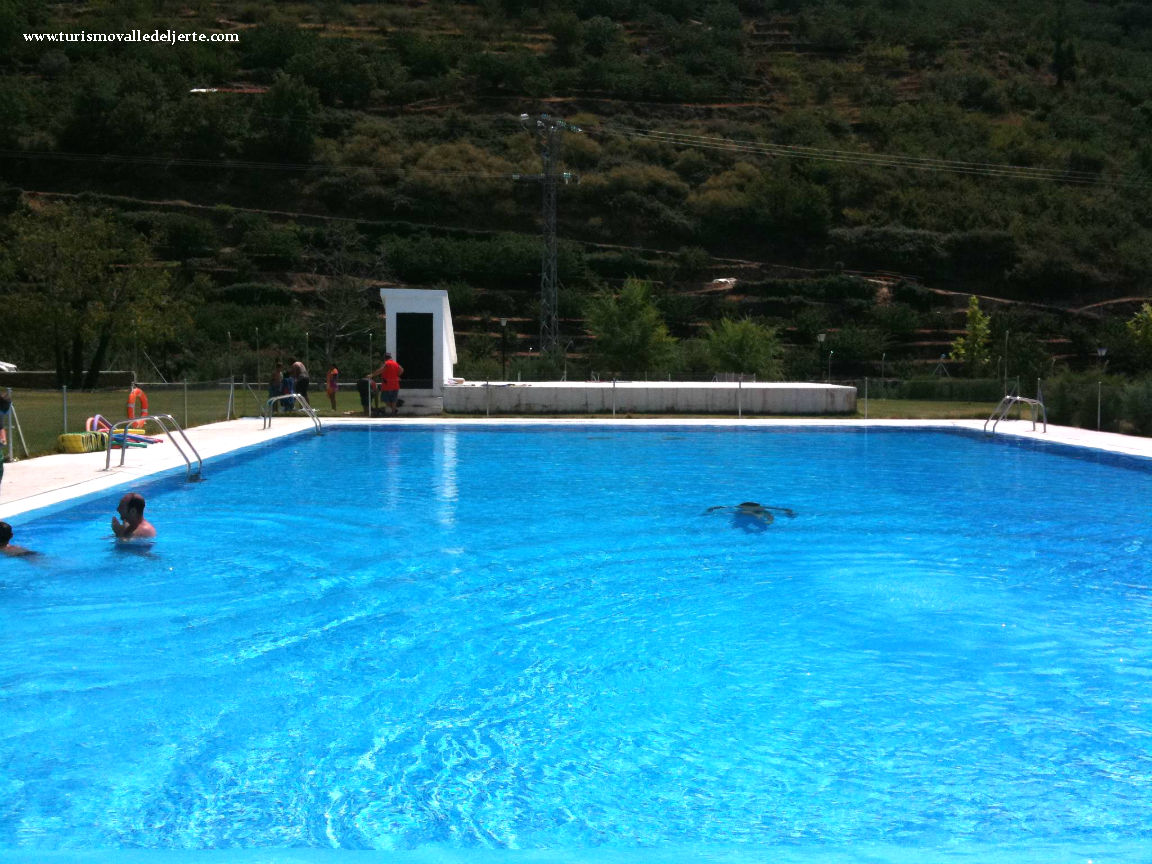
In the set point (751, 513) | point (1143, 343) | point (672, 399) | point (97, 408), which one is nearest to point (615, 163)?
point (1143, 343)

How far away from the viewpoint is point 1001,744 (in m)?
5.39

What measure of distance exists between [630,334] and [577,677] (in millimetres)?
35231

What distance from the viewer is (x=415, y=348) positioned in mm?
A: 26859

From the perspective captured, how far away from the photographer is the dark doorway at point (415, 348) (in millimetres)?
26531

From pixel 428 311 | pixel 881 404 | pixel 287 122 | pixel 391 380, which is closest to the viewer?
pixel 391 380

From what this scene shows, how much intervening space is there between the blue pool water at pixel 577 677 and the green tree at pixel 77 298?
32.2 m

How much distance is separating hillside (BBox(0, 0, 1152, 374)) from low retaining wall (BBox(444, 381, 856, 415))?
22.8 m

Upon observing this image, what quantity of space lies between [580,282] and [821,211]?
20.0m

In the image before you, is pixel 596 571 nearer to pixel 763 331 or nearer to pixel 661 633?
pixel 661 633

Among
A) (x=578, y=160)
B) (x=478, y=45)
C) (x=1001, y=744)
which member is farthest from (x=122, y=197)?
(x=1001, y=744)

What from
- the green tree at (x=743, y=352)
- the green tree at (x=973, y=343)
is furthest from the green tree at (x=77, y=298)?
the green tree at (x=973, y=343)

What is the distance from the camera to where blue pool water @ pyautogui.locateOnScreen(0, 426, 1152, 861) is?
4.54 m

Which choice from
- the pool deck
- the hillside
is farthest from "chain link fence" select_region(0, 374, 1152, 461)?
the hillside

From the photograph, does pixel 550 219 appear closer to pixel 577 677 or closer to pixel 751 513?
pixel 751 513
